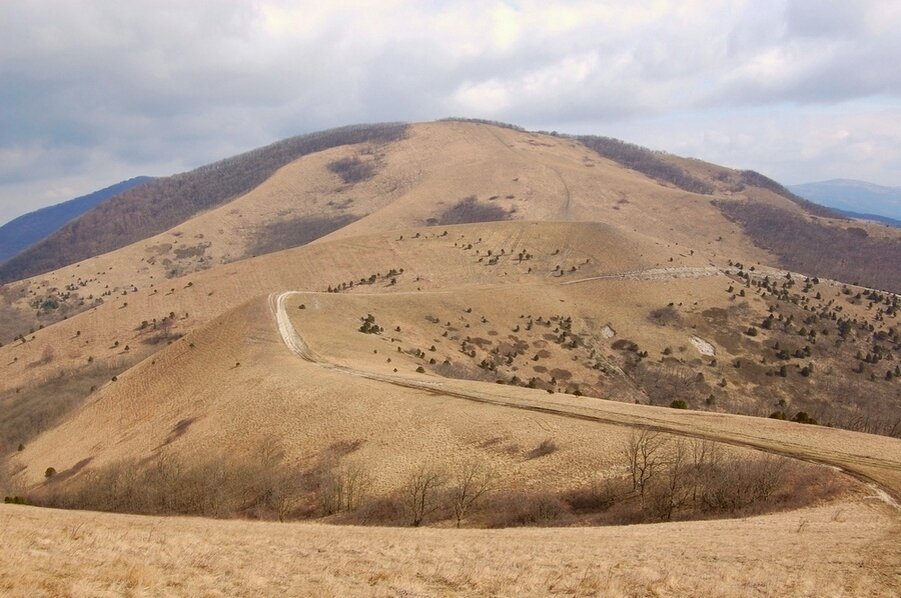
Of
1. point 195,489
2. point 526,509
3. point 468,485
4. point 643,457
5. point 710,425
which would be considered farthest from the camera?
point 710,425

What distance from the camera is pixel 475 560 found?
17031 mm

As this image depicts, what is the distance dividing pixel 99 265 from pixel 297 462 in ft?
475

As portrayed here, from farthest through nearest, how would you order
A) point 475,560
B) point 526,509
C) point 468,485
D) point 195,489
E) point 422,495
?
1. point 195,489
2. point 468,485
3. point 422,495
4. point 526,509
5. point 475,560

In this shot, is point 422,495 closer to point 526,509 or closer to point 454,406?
point 526,509

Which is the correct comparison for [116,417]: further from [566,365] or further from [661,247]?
[661,247]

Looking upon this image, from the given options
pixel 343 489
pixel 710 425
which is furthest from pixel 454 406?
pixel 710 425

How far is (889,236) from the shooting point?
146 meters

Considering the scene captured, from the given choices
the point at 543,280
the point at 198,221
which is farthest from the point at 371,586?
the point at 198,221

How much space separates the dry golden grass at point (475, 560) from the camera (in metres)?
14.1

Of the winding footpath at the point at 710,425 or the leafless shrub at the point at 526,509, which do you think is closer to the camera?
the winding footpath at the point at 710,425

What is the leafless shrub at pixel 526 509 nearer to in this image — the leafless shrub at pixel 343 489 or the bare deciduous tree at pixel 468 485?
the bare deciduous tree at pixel 468 485

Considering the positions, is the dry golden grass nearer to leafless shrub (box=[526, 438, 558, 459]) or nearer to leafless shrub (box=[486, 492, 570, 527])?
leafless shrub (box=[486, 492, 570, 527])

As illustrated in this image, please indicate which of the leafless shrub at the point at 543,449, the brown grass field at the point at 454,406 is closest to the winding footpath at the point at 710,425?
the brown grass field at the point at 454,406

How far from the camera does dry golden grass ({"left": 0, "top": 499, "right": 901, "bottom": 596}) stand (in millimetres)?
14055
